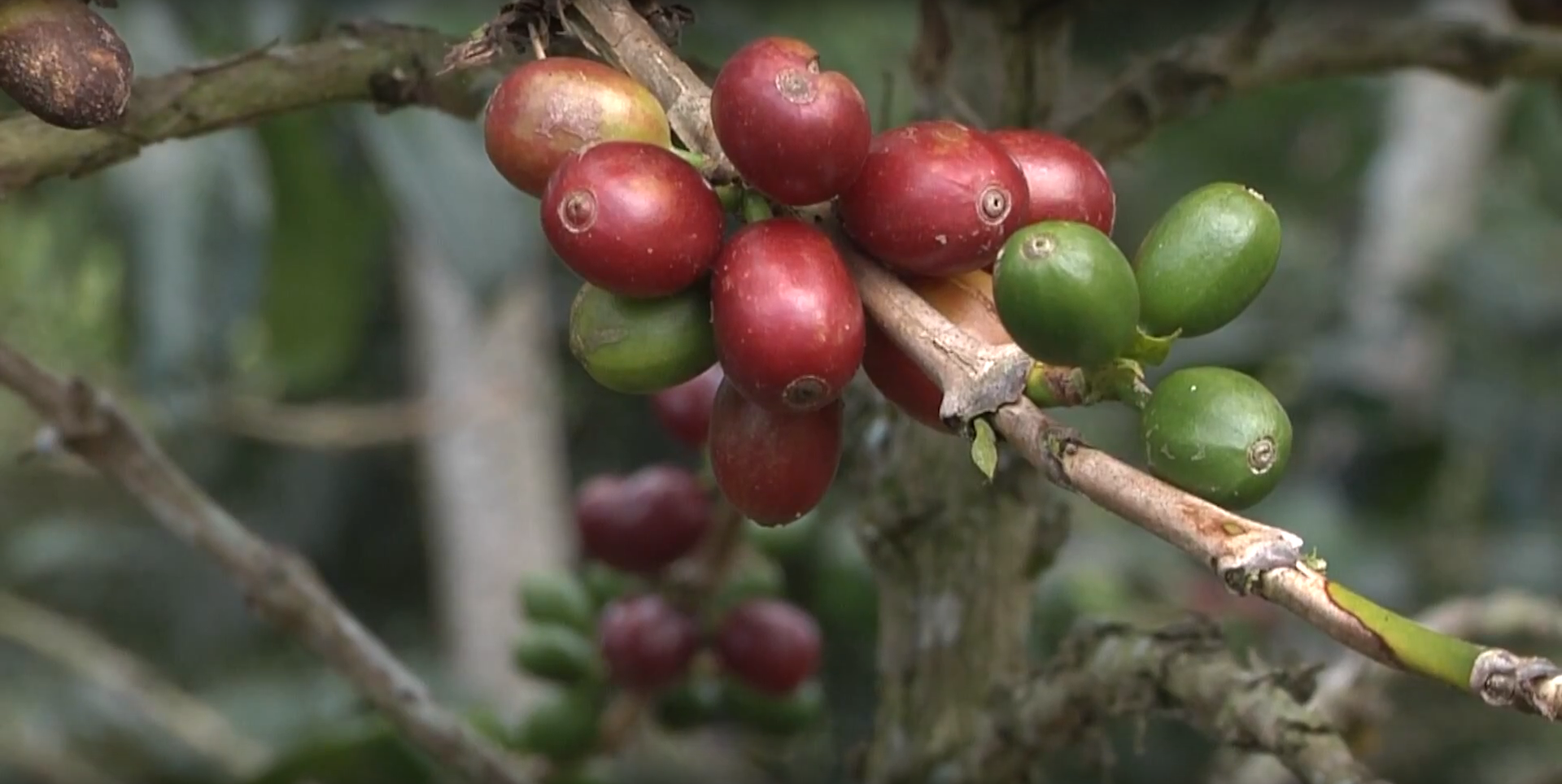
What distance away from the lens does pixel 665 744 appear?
5.22 ft

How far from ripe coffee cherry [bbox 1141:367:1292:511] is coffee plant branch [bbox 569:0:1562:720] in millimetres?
20

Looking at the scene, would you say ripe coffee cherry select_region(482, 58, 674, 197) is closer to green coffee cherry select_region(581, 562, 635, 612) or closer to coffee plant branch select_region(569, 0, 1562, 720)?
coffee plant branch select_region(569, 0, 1562, 720)

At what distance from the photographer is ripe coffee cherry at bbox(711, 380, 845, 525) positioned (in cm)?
58

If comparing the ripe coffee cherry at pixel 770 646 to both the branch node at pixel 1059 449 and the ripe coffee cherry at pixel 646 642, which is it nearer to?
the ripe coffee cherry at pixel 646 642

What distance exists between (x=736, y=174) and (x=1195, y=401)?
0.61 feet

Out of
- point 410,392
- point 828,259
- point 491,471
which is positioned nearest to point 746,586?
point 828,259

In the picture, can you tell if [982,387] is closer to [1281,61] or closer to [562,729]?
[1281,61]

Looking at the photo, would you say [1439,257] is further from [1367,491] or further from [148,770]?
[148,770]

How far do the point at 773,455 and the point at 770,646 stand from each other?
0.59 metres

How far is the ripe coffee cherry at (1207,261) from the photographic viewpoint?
0.54 metres

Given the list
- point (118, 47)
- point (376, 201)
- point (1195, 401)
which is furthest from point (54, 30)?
point (376, 201)

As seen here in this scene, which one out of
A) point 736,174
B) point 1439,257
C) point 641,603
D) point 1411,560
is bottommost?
point 736,174

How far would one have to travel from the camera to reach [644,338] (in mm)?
577

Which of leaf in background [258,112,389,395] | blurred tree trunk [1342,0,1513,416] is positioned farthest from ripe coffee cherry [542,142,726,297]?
blurred tree trunk [1342,0,1513,416]
